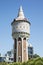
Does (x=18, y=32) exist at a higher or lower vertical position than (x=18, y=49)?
higher

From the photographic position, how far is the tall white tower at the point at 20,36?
6238 cm

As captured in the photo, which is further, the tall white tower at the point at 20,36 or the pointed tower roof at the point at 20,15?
the pointed tower roof at the point at 20,15

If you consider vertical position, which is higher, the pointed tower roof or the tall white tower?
the pointed tower roof

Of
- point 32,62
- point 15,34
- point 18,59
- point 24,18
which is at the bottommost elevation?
point 32,62

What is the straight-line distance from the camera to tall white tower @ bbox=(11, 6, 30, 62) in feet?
205

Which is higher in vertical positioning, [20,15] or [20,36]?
[20,15]

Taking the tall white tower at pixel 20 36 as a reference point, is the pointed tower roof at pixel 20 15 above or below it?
above

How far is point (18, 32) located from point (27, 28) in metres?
3.04

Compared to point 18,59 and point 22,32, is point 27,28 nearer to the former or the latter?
point 22,32

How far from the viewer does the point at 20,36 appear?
207ft

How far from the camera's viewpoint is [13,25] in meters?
63.6

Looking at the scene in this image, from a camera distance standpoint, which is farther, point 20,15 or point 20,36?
point 20,15

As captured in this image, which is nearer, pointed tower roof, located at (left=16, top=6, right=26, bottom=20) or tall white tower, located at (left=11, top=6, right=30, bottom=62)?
tall white tower, located at (left=11, top=6, right=30, bottom=62)

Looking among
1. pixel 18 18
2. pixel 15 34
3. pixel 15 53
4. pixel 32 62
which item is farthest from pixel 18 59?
pixel 32 62
